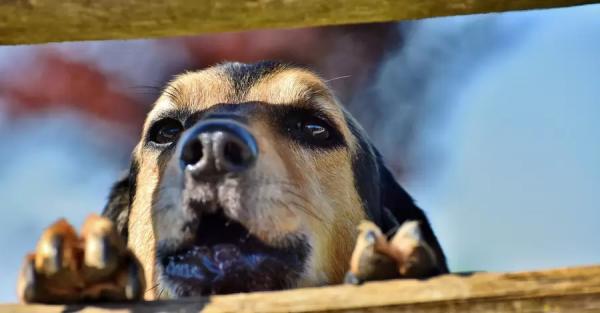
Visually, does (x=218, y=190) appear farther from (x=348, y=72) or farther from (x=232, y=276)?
(x=348, y=72)

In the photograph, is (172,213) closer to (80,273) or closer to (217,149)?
(217,149)

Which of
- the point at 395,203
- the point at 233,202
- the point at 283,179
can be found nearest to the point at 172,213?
the point at 233,202

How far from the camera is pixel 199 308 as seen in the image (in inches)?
67.9

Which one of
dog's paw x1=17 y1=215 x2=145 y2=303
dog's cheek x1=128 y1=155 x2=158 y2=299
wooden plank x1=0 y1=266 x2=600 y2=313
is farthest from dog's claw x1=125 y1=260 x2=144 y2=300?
dog's cheek x1=128 y1=155 x2=158 y2=299

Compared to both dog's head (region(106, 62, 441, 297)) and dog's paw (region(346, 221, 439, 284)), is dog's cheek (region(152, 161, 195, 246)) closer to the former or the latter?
dog's head (region(106, 62, 441, 297))

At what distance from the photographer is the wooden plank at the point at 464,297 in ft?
5.56

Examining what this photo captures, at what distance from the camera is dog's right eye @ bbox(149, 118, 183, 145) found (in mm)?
3314

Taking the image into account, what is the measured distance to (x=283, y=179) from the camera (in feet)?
9.17

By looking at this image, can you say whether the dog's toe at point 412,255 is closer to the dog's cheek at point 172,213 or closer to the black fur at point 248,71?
the dog's cheek at point 172,213

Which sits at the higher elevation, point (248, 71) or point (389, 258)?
point (248, 71)

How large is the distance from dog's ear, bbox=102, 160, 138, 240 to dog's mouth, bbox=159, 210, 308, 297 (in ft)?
3.03

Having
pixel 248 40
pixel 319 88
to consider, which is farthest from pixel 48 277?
pixel 248 40

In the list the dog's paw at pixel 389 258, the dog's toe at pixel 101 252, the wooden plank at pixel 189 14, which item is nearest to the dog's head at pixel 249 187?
the wooden plank at pixel 189 14

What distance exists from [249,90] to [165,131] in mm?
399
